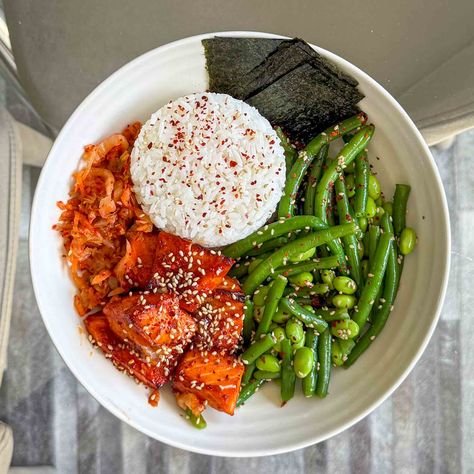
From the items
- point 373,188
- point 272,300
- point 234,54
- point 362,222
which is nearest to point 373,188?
point 373,188

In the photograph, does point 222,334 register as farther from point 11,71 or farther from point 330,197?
point 11,71

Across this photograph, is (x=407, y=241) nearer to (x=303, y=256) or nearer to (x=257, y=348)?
(x=303, y=256)

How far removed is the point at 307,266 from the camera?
1646mm

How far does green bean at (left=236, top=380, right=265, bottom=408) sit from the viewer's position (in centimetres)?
165

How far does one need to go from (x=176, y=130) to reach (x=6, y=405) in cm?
127

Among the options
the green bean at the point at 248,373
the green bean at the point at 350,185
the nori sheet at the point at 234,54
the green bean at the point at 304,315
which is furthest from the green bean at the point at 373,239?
the nori sheet at the point at 234,54

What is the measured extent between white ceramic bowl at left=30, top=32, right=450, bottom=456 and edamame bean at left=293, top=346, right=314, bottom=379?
124 millimetres

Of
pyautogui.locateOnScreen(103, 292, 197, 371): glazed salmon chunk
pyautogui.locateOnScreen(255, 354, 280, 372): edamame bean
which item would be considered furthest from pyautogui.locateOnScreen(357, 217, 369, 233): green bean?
pyautogui.locateOnScreen(103, 292, 197, 371): glazed salmon chunk

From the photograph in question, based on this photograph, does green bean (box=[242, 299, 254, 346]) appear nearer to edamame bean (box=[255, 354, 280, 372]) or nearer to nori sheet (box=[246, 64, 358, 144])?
edamame bean (box=[255, 354, 280, 372])

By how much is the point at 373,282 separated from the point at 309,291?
0.18 metres

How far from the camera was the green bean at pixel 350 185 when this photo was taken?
1.68 metres

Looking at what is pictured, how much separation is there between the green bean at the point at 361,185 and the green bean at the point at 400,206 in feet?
0.28

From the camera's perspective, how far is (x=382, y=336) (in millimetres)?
1669

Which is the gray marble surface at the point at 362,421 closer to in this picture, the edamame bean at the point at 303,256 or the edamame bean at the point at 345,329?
the edamame bean at the point at 345,329
